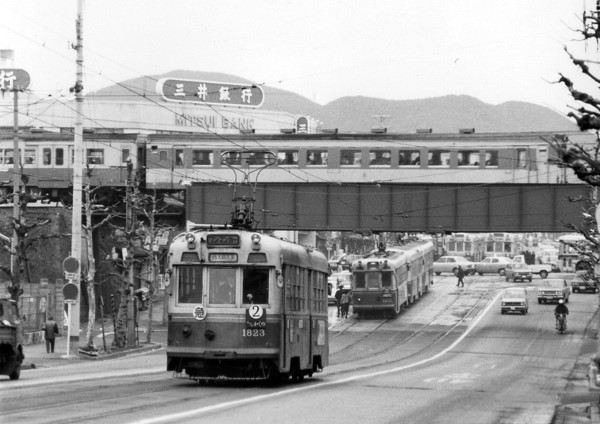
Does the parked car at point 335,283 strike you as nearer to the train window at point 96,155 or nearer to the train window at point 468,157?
the train window at point 468,157

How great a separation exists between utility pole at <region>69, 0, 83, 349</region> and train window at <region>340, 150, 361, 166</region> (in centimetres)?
2407

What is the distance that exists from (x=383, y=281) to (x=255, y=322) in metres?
42.6

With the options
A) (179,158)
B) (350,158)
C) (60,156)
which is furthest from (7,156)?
(350,158)

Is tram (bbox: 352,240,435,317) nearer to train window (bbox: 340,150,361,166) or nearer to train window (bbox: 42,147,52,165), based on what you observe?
train window (bbox: 340,150,361,166)

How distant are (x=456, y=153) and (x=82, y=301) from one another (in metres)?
23.2

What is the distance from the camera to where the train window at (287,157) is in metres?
64.4

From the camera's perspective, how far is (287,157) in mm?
64875

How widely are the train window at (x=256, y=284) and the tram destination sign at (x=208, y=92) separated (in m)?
84.8

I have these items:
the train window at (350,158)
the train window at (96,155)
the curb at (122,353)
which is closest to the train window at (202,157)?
the train window at (96,155)

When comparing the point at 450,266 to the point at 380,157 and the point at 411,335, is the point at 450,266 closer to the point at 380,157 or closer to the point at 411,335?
the point at 380,157

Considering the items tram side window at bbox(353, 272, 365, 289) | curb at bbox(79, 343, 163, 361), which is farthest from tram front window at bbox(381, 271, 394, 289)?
curb at bbox(79, 343, 163, 361)

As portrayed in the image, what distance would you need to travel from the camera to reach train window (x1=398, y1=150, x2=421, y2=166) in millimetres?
63406

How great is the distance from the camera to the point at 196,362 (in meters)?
22.8

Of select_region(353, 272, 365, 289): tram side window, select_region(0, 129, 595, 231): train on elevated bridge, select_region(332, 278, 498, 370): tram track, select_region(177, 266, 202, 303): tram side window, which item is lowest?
select_region(332, 278, 498, 370): tram track
